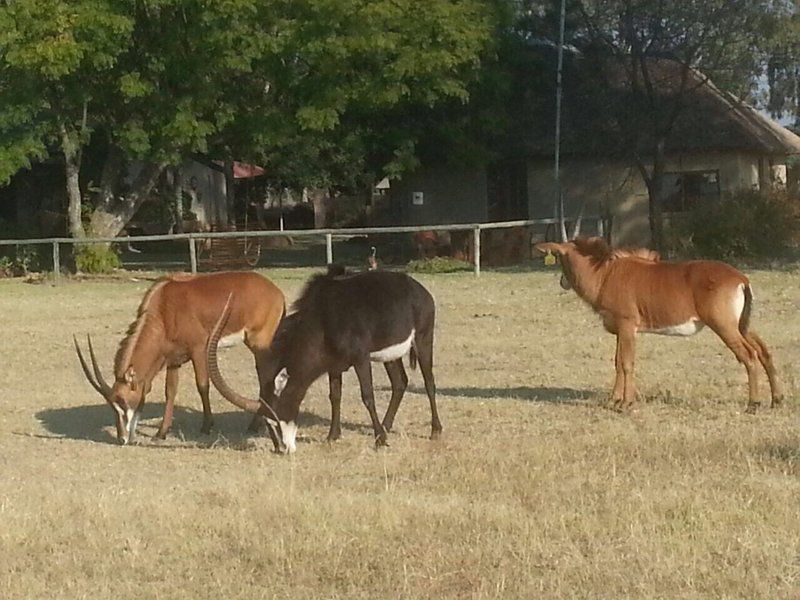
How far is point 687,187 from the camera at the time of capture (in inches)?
1492

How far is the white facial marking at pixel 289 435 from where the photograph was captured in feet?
35.5

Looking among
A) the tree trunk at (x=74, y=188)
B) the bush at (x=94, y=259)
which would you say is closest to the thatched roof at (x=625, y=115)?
the bush at (x=94, y=259)

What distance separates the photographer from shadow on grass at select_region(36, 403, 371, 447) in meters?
12.1

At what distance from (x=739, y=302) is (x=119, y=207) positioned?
2536 cm

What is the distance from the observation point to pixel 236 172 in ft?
189

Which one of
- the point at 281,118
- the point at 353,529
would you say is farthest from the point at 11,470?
the point at 281,118

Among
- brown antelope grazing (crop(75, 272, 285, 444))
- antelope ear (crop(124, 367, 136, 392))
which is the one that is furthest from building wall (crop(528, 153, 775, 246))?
antelope ear (crop(124, 367, 136, 392))

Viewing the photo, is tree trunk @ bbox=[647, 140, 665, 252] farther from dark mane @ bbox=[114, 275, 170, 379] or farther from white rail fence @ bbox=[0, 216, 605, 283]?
dark mane @ bbox=[114, 275, 170, 379]

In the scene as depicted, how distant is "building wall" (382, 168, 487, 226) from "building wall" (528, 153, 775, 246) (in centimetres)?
170

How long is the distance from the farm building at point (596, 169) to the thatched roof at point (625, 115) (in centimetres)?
3

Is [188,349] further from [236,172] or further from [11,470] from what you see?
[236,172]

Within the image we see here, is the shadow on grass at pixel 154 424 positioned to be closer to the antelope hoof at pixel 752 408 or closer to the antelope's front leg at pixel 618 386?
the antelope's front leg at pixel 618 386

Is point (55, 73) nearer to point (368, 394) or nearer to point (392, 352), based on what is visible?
point (392, 352)

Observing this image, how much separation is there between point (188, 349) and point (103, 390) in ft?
3.08
